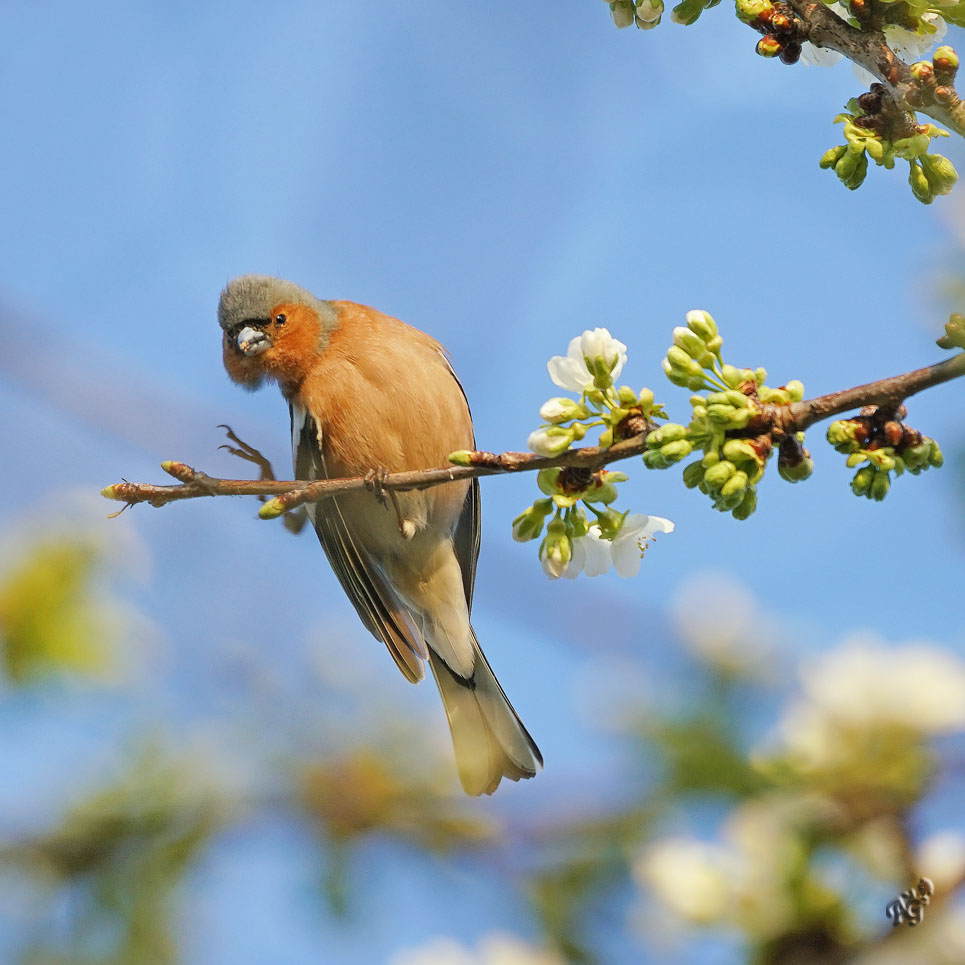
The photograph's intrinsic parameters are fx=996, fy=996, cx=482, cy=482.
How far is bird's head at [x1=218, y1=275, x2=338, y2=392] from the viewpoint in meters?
5.04

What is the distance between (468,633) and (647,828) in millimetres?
3445

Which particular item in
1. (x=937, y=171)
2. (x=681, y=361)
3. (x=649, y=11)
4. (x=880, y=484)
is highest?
(x=649, y=11)

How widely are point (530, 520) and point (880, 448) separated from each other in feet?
2.92

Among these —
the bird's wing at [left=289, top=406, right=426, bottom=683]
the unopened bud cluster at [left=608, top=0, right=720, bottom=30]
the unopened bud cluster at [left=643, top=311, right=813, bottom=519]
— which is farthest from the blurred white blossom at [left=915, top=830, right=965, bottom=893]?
the bird's wing at [left=289, top=406, right=426, bottom=683]

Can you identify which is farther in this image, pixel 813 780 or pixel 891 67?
pixel 891 67

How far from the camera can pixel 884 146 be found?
7.56 ft

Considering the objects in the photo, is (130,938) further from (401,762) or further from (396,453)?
(396,453)

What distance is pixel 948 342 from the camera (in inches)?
75.8

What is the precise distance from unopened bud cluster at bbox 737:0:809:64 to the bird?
2617 mm

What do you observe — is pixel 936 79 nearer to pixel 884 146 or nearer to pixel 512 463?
pixel 884 146

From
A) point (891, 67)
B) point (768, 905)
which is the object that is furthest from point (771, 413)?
point (768, 905)

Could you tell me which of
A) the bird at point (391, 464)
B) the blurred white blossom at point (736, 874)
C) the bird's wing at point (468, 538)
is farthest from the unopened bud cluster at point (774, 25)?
the bird's wing at point (468, 538)

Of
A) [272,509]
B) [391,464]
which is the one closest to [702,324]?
[272,509]

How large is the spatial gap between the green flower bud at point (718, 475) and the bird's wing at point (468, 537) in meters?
3.24
